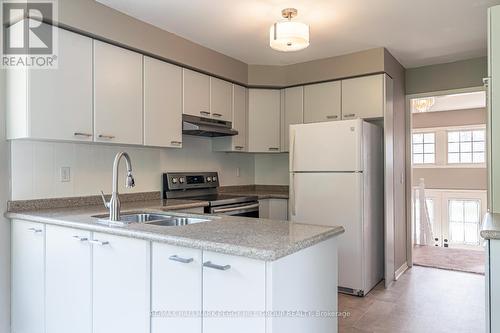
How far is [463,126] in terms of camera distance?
7.44 metres

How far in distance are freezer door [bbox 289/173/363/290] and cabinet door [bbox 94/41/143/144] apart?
162 centimetres

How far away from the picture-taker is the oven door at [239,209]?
3.19 metres

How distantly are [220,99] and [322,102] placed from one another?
1.11 metres

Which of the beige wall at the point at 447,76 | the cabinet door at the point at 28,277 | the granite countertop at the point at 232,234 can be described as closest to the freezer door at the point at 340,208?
the granite countertop at the point at 232,234

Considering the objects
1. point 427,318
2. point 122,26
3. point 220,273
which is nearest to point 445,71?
point 427,318

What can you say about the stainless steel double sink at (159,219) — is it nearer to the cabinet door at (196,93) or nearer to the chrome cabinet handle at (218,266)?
the chrome cabinet handle at (218,266)

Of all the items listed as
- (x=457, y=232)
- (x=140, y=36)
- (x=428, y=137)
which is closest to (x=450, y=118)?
(x=428, y=137)

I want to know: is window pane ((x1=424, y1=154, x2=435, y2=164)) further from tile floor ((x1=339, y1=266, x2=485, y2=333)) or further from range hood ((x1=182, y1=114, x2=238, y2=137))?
range hood ((x1=182, y1=114, x2=238, y2=137))

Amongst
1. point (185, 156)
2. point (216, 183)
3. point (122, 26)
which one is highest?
point (122, 26)

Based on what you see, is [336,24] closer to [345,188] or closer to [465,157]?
[345,188]

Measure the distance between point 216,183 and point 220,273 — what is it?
2.63 meters

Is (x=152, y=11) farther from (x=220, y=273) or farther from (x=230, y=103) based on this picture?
(x=220, y=273)

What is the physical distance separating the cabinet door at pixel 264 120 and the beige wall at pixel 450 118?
5.15 m

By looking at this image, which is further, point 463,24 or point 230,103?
point 230,103
